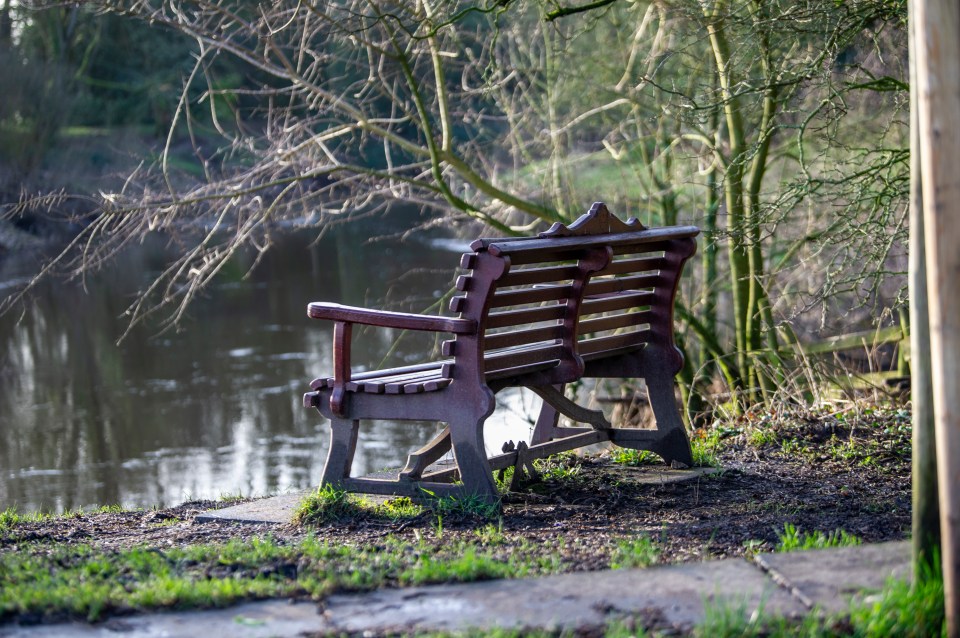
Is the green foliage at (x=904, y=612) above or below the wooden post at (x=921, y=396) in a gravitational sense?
below

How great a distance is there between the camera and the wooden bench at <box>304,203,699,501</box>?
4.79 m

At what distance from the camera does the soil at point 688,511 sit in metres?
4.33

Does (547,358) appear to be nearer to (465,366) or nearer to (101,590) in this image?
(465,366)

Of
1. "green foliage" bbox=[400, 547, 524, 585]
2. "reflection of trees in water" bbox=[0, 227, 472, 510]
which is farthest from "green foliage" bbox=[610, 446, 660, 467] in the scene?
"reflection of trees in water" bbox=[0, 227, 472, 510]

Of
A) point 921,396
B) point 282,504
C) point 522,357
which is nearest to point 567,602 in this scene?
point 921,396

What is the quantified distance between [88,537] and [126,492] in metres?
5.16

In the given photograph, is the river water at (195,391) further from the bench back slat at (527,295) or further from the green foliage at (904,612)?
the green foliage at (904,612)

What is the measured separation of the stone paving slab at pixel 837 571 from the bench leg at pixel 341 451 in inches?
85.8

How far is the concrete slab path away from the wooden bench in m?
1.48

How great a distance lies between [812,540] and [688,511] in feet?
3.30

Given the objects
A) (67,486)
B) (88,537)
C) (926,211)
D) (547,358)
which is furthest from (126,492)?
(926,211)

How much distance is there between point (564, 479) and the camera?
225 inches

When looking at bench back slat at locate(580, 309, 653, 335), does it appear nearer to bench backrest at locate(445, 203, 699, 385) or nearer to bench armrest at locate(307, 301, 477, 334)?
bench backrest at locate(445, 203, 699, 385)

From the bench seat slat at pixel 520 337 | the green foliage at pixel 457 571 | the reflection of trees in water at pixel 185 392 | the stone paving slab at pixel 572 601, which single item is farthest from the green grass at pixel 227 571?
the reflection of trees in water at pixel 185 392
